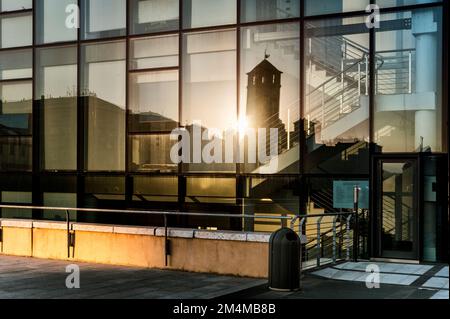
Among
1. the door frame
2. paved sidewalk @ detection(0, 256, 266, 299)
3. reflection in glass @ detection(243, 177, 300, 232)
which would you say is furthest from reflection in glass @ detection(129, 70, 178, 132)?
the door frame

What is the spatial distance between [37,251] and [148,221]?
353 cm

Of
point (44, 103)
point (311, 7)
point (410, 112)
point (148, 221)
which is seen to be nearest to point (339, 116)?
point (410, 112)

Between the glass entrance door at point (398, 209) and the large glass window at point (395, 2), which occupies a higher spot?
the large glass window at point (395, 2)

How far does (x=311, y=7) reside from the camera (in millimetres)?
14555

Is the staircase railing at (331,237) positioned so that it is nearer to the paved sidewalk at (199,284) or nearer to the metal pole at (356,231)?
the metal pole at (356,231)

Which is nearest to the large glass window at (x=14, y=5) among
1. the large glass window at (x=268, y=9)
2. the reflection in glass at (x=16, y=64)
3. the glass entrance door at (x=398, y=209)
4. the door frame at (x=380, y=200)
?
the reflection in glass at (x=16, y=64)

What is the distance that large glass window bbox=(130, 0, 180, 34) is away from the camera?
53.2 feet

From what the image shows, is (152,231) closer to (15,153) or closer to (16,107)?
(15,153)

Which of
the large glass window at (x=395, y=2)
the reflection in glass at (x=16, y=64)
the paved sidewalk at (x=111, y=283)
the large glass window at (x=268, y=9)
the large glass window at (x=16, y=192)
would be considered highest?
the large glass window at (x=268, y=9)

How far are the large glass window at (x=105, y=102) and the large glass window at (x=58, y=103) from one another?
19.2 inches

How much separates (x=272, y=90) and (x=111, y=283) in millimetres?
6784

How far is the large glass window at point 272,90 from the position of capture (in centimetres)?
1471

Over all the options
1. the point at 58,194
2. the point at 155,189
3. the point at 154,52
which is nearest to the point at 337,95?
the point at 154,52

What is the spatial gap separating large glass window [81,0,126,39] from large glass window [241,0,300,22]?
12.0 ft
